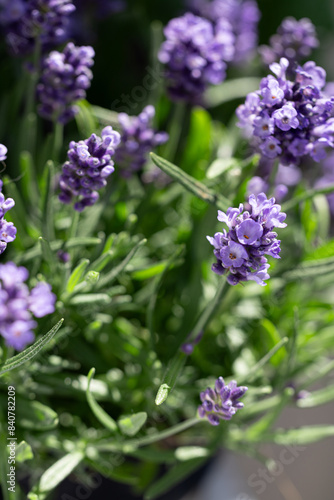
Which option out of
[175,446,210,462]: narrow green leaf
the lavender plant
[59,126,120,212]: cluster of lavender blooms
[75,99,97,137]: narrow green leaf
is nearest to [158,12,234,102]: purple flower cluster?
the lavender plant

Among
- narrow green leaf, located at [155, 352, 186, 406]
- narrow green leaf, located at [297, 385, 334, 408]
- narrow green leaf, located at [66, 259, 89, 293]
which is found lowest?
narrow green leaf, located at [297, 385, 334, 408]

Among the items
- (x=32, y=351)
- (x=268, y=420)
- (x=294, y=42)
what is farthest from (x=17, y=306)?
(x=294, y=42)

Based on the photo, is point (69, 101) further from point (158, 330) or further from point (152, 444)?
point (152, 444)

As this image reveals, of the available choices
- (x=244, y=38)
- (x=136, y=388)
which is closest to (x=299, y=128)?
(x=136, y=388)

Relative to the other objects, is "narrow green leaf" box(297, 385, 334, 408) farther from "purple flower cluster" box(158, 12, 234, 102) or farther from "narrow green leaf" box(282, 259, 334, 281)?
"purple flower cluster" box(158, 12, 234, 102)

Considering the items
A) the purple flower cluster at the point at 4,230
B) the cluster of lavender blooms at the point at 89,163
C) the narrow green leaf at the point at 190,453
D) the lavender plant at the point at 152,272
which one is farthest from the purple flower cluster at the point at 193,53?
the narrow green leaf at the point at 190,453

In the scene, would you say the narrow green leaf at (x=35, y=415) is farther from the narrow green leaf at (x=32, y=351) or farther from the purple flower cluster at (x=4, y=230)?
the purple flower cluster at (x=4, y=230)

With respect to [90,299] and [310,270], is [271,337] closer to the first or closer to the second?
[310,270]
